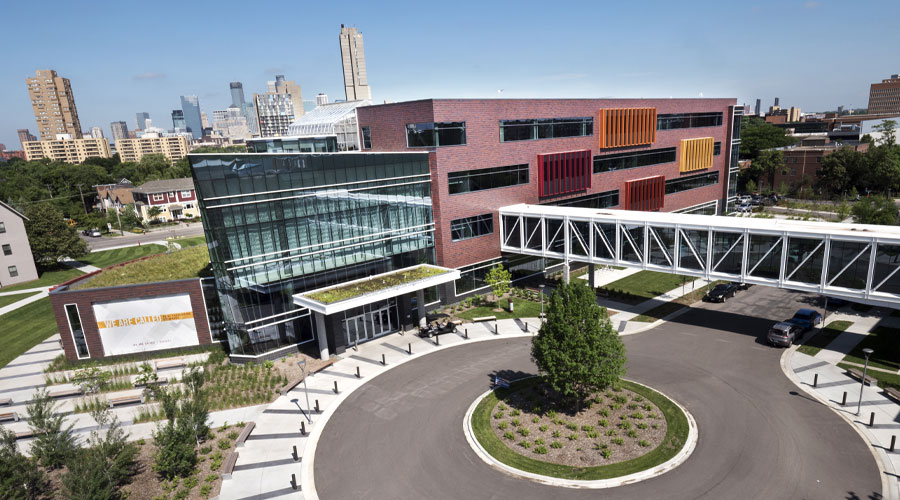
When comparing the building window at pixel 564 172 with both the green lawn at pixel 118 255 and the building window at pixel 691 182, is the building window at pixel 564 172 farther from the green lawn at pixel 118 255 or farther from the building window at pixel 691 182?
the green lawn at pixel 118 255

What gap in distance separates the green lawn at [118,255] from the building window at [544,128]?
58.0 m

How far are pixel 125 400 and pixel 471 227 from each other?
2782 cm

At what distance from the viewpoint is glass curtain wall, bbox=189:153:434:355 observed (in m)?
30.2

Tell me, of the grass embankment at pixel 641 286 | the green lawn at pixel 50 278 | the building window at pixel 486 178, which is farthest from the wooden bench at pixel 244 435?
the green lawn at pixel 50 278

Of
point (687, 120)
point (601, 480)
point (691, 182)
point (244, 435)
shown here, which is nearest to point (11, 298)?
point (244, 435)

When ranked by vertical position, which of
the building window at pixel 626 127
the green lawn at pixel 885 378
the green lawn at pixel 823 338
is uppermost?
the building window at pixel 626 127

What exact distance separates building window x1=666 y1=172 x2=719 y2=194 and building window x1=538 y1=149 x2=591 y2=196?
17679 millimetres

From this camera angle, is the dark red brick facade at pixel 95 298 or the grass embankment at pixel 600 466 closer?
the grass embankment at pixel 600 466

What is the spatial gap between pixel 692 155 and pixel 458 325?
44254mm

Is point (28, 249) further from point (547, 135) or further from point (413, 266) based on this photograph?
point (547, 135)

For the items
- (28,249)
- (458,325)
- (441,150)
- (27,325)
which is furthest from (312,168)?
(28,249)

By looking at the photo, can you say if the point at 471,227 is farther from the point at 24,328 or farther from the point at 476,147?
the point at 24,328

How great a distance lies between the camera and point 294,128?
174ft

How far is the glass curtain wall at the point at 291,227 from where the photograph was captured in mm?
30219
